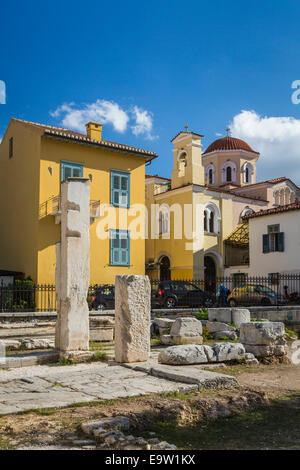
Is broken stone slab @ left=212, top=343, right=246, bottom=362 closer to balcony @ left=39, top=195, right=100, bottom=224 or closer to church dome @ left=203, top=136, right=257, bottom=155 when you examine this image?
balcony @ left=39, top=195, right=100, bottom=224

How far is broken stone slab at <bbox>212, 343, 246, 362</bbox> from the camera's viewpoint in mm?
9656

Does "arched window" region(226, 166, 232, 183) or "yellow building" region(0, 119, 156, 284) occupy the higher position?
"arched window" region(226, 166, 232, 183)

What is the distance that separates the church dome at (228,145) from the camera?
38.2 m

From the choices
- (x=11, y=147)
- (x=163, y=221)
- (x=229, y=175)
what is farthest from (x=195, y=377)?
(x=229, y=175)

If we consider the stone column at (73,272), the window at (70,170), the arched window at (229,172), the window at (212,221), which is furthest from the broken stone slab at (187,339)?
the arched window at (229,172)

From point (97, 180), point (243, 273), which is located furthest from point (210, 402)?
point (243, 273)

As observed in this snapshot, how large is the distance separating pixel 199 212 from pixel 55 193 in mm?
11562

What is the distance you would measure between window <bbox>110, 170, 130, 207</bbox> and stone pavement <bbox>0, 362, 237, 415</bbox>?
1655 centimetres

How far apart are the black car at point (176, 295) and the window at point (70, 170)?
274 inches

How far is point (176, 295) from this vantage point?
2158 cm

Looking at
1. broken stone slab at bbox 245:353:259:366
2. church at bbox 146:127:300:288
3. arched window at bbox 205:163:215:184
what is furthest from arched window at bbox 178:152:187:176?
broken stone slab at bbox 245:353:259:366

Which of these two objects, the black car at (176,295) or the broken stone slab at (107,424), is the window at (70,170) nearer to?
the black car at (176,295)

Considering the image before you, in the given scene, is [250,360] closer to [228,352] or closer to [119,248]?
[228,352]
